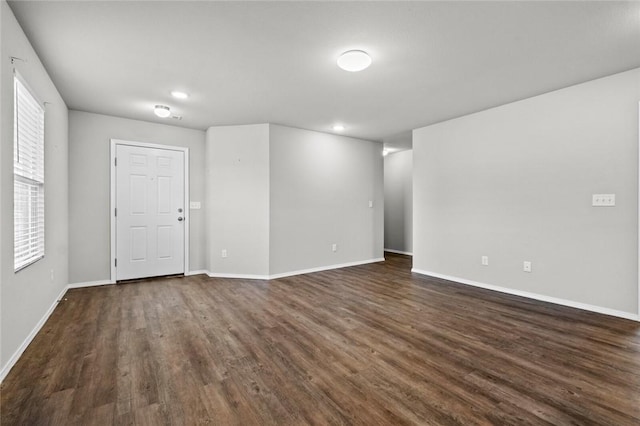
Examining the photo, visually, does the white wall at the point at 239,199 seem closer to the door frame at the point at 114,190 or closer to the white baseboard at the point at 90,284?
the door frame at the point at 114,190

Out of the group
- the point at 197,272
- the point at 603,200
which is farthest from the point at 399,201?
the point at 197,272

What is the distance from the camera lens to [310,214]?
530 cm

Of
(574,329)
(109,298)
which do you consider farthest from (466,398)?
(109,298)

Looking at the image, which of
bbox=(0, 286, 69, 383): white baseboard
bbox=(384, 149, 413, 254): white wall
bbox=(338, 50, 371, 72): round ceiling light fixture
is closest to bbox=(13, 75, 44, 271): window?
bbox=(0, 286, 69, 383): white baseboard

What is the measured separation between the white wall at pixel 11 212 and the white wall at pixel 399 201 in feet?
21.3

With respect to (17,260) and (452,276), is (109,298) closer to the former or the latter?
(17,260)

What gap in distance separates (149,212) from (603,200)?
6020mm

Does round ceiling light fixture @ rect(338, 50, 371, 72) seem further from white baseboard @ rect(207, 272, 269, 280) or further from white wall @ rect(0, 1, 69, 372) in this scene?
white baseboard @ rect(207, 272, 269, 280)

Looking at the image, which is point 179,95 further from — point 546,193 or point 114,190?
point 546,193

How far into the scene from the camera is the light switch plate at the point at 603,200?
309cm

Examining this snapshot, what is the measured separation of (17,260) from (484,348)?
12.5ft

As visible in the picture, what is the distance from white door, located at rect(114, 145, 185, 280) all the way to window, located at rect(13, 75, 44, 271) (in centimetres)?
161

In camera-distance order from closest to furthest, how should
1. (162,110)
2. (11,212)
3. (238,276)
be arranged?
(11,212)
(162,110)
(238,276)

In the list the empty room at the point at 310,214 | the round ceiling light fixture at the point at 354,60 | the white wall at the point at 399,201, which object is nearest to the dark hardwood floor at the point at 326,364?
the empty room at the point at 310,214
